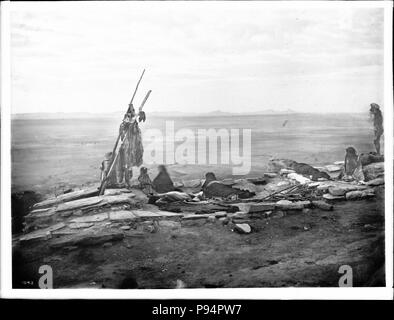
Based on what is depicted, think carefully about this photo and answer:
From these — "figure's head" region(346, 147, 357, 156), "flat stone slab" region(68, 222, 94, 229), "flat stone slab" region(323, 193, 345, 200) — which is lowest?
"flat stone slab" region(68, 222, 94, 229)

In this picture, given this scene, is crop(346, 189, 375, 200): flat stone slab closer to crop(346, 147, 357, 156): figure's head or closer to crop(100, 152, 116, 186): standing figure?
crop(346, 147, 357, 156): figure's head

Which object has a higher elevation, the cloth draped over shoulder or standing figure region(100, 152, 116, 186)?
the cloth draped over shoulder

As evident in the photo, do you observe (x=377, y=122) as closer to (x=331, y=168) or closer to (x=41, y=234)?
(x=331, y=168)

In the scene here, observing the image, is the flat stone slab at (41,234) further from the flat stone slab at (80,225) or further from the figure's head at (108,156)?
the figure's head at (108,156)

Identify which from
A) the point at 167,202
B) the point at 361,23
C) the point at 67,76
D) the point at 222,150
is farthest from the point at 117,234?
the point at 361,23

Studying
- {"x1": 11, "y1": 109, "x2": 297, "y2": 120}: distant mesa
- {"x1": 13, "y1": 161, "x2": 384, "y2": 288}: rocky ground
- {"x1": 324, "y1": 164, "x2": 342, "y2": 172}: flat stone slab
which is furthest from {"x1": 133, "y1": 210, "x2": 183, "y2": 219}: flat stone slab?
{"x1": 324, "y1": 164, "x2": 342, "y2": 172}: flat stone slab

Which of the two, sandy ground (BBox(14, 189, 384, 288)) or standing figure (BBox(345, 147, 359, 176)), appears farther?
standing figure (BBox(345, 147, 359, 176))
